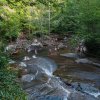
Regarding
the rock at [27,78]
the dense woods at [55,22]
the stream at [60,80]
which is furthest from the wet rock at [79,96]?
the dense woods at [55,22]

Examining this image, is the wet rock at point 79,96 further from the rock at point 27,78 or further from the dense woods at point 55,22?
the dense woods at point 55,22

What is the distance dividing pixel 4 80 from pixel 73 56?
17953mm

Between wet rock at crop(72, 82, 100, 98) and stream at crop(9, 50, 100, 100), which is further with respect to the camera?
wet rock at crop(72, 82, 100, 98)

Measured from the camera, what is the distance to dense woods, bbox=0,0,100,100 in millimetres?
22828

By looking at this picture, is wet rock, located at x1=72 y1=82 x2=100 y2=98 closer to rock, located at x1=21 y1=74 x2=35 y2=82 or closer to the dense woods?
rock, located at x1=21 y1=74 x2=35 y2=82

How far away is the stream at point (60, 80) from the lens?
13148 millimetres

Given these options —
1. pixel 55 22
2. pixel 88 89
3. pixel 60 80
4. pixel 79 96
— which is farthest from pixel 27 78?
pixel 55 22

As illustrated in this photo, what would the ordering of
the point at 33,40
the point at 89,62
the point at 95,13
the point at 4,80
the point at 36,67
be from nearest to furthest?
the point at 4,80, the point at 36,67, the point at 89,62, the point at 95,13, the point at 33,40

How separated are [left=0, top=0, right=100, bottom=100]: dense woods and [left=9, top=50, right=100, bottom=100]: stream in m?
2.97

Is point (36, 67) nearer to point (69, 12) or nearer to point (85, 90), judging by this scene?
point (85, 90)

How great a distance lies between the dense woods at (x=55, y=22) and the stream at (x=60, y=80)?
9.73 feet

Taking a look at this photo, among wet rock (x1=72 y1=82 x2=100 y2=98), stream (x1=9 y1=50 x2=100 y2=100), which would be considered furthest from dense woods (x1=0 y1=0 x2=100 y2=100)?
wet rock (x1=72 y1=82 x2=100 y2=98)

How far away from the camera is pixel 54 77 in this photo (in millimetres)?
16641

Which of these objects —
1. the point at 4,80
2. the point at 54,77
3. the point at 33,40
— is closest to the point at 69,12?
the point at 33,40
